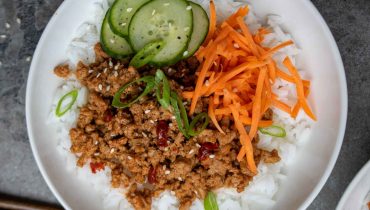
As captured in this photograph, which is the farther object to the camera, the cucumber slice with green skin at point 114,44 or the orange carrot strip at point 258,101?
the cucumber slice with green skin at point 114,44

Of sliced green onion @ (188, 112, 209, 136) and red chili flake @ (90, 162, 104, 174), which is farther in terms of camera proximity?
red chili flake @ (90, 162, 104, 174)

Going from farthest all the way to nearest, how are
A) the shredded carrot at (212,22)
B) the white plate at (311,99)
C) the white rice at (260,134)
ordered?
the white rice at (260,134)
the white plate at (311,99)
the shredded carrot at (212,22)

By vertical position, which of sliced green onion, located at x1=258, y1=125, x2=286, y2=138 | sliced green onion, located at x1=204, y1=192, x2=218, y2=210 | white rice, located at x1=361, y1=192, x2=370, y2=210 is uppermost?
sliced green onion, located at x1=258, y1=125, x2=286, y2=138

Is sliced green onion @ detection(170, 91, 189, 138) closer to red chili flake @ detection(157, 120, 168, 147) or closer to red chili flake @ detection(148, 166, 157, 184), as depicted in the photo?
red chili flake @ detection(157, 120, 168, 147)

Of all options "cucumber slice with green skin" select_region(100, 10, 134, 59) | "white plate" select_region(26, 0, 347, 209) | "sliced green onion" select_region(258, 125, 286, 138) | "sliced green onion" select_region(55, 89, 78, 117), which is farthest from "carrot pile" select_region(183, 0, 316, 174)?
"sliced green onion" select_region(55, 89, 78, 117)

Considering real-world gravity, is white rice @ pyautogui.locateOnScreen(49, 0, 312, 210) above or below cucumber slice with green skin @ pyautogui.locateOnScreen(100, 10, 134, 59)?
below

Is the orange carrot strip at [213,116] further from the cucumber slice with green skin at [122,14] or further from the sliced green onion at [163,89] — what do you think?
the cucumber slice with green skin at [122,14]

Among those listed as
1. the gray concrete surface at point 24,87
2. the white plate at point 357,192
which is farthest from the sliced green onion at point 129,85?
the white plate at point 357,192
